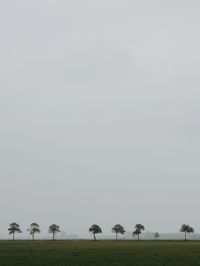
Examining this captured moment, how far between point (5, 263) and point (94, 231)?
141 metres

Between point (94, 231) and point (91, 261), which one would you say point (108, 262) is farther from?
point (94, 231)

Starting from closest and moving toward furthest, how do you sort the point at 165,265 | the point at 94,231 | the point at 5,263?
the point at 165,265, the point at 5,263, the point at 94,231

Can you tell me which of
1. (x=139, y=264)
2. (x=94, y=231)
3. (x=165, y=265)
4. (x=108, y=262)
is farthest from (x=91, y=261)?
(x=94, y=231)

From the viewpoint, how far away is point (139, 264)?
170ft

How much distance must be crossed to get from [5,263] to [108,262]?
13050 mm

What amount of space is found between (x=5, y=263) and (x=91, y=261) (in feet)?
36.0

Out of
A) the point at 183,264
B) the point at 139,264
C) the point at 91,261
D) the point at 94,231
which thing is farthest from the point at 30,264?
the point at 94,231

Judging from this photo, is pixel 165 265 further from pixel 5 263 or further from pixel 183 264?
pixel 5 263

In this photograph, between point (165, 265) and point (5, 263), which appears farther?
point (5, 263)

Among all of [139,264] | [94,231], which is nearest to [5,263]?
[139,264]

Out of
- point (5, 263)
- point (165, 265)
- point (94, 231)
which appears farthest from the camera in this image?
point (94, 231)

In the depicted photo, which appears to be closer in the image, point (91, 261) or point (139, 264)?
point (139, 264)

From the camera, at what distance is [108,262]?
177 ft

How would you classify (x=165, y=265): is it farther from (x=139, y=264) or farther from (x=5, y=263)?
(x=5, y=263)
